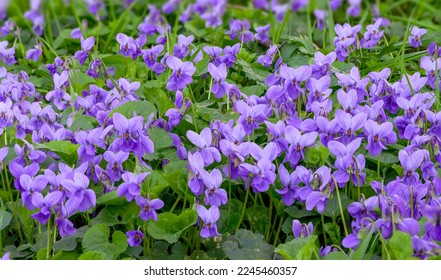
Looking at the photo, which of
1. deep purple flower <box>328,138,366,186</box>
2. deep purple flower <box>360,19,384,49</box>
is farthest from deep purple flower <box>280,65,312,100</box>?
deep purple flower <box>360,19,384,49</box>

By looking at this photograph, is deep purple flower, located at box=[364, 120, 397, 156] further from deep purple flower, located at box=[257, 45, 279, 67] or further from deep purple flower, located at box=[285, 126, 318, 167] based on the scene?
deep purple flower, located at box=[257, 45, 279, 67]

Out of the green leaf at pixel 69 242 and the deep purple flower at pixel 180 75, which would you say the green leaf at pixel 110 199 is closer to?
the green leaf at pixel 69 242

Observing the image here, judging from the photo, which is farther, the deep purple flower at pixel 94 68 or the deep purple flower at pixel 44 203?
the deep purple flower at pixel 94 68

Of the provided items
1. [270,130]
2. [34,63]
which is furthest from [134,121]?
[34,63]

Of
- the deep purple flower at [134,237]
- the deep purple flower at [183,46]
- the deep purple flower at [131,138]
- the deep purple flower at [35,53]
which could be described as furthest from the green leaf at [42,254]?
the deep purple flower at [35,53]

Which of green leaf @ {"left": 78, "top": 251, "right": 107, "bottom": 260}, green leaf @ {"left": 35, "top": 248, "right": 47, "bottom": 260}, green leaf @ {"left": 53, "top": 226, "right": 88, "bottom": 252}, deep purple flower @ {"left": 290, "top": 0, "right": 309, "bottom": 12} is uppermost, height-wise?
green leaf @ {"left": 78, "top": 251, "right": 107, "bottom": 260}

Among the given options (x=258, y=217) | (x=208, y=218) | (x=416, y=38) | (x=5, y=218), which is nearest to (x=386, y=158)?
(x=258, y=217)
